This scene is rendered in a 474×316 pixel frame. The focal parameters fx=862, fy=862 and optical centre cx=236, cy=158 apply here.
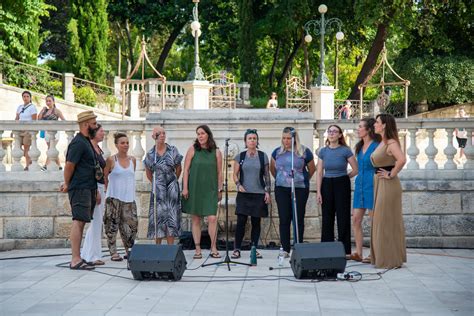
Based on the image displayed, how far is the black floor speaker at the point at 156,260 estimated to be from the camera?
27.8 ft

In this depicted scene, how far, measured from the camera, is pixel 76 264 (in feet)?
31.0

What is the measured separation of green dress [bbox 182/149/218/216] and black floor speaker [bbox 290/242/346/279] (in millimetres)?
1832

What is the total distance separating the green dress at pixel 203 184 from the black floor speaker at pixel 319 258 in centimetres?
183

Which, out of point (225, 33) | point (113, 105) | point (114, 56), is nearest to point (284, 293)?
point (113, 105)

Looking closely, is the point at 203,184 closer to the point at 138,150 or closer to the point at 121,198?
the point at 121,198

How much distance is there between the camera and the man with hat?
30.7ft

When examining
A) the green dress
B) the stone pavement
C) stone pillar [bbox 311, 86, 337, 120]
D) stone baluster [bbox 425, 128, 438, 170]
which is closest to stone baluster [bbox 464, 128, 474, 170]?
stone baluster [bbox 425, 128, 438, 170]

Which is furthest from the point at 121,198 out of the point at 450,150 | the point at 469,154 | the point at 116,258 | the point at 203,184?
the point at 469,154

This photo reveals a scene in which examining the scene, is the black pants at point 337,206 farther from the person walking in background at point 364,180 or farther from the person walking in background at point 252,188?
the person walking in background at point 252,188

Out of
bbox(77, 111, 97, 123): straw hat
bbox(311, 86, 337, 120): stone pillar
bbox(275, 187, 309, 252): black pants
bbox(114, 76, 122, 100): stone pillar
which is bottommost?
bbox(275, 187, 309, 252): black pants

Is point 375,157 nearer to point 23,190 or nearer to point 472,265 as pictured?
point 472,265

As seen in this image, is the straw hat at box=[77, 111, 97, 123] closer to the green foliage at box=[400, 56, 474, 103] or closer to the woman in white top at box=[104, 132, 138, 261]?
→ the woman in white top at box=[104, 132, 138, 261]

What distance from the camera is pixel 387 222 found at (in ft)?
31.3

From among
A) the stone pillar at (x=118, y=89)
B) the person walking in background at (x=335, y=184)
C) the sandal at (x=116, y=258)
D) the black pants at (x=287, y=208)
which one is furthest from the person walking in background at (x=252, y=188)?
the stone pillar at (x=118, y=89)
